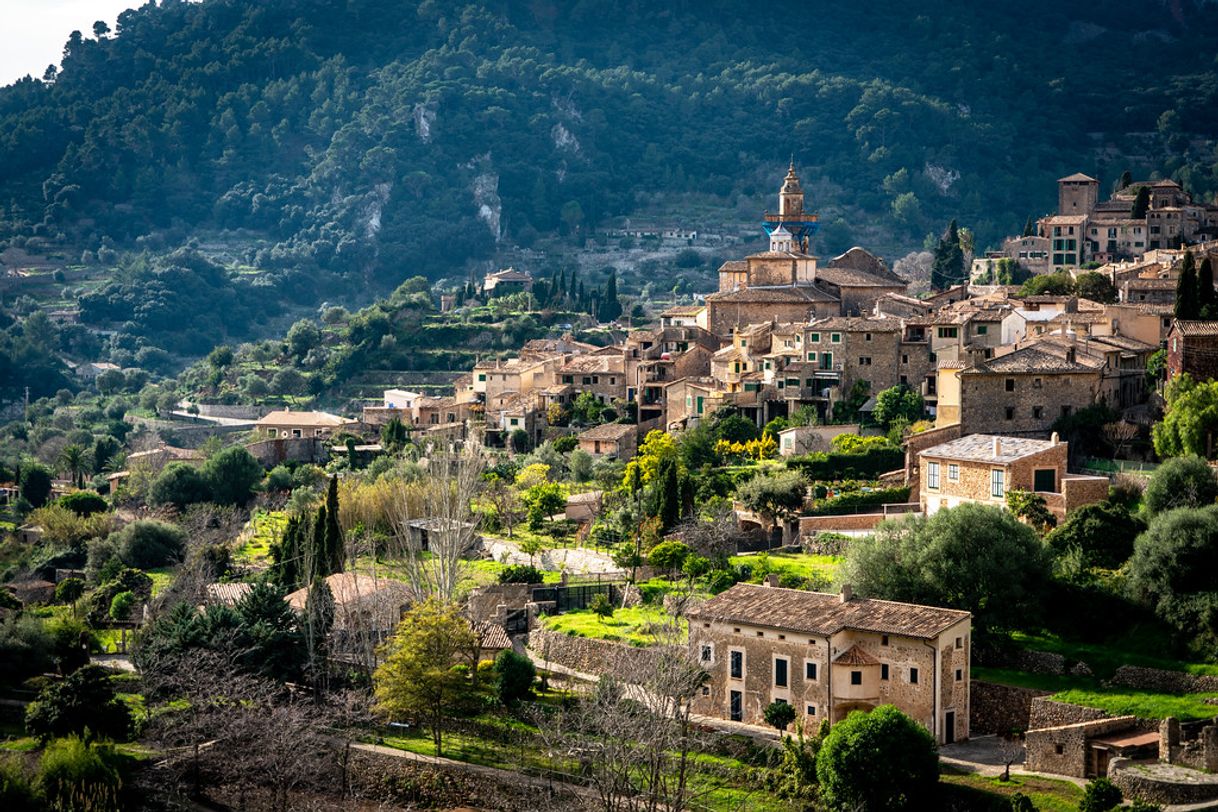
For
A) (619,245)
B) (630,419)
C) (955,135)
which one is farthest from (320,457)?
(955,135)

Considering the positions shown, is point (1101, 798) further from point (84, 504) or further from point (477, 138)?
point (477, 138)

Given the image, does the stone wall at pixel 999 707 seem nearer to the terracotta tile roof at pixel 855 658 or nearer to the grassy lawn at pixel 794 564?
the terracotta tile roof at pixel 855 658

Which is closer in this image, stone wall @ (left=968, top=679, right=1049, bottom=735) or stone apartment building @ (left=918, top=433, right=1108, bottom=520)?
stone wall @ (left=968, top=679, right=1049, bottom=735)

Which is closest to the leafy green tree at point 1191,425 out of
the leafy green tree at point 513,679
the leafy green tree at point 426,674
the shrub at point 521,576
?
the shrub at point 521,576

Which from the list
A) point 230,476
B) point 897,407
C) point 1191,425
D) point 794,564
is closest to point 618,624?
point 794,564

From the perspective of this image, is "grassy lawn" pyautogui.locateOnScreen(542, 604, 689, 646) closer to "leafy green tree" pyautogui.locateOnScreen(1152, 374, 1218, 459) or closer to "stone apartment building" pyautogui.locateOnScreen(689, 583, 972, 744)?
"stone apartment building" pyautogui.locateOnScreen(689, 583, 972, 744)

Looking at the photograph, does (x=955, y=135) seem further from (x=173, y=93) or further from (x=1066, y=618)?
(x=1066, y=618)

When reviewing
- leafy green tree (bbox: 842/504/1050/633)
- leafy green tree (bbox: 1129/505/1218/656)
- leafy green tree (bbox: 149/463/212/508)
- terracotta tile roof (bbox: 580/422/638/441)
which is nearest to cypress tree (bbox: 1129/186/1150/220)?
terracotta tile roof (bbox: 580/422/638/441)
